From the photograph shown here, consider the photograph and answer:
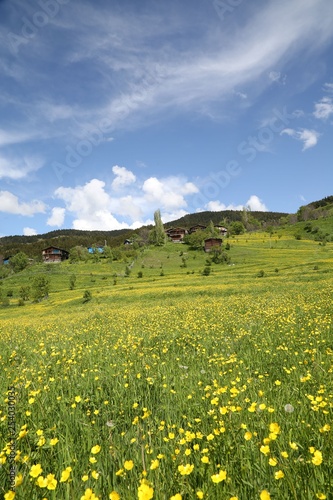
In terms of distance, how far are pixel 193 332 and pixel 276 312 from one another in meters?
4.06

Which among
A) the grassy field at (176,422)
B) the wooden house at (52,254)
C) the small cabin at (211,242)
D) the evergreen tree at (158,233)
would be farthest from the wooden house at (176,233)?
the grassy field at (176,422)

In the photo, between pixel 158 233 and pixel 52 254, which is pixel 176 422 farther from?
pixel 52 254

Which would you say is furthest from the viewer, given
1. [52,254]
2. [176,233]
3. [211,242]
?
[176,233]

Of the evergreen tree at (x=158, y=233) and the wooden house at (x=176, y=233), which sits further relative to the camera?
the wooden house at (x=176, y=233)

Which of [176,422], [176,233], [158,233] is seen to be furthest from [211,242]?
[176,422]

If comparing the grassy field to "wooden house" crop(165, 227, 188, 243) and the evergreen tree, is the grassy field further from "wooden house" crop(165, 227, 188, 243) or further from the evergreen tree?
"wooden house" crop(165, 227, 188, 243)

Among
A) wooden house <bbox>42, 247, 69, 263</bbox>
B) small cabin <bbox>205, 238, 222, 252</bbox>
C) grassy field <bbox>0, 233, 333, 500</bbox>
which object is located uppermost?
wooden house <bbox>42, 247, 69, 263</bbox>

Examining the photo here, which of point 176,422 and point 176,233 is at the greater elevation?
point 176,233

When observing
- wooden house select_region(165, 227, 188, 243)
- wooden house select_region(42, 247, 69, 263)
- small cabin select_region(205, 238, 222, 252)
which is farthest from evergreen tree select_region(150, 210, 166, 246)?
wooden house select_region(42, 247, 69, 263)

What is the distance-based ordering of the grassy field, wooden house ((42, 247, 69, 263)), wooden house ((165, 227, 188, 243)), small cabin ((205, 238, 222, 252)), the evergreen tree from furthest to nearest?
wooden house ((165, 227, 188, 243)) < wooden house ((42, 247, 69, 263)) < the evergreen tree < small cabin ((205, 238, 222, 252)) < the grassy field

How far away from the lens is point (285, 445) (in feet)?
9.80

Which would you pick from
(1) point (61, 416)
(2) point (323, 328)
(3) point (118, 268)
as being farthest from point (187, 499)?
(3) point (118, 268)

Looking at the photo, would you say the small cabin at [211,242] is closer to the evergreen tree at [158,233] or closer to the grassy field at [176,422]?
the evergreen tree at [158,233]

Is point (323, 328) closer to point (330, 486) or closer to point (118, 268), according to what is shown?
point (330, 486)
